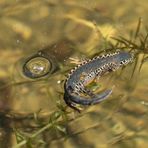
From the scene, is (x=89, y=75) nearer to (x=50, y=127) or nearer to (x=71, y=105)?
(x=71, y=105)

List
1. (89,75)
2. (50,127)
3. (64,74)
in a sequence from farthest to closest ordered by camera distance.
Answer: (64,74) < (89,75) < (50,127)

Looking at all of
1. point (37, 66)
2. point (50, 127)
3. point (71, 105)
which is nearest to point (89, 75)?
point (71, 105)

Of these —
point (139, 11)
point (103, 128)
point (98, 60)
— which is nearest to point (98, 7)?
point (139, 11)

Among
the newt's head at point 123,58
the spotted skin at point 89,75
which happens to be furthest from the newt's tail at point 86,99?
the newt's head at point 123,58

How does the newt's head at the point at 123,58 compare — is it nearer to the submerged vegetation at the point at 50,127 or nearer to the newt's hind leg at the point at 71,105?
the submerged vegetation at the point at 50,127

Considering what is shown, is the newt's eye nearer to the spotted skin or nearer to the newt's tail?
the spotted skin

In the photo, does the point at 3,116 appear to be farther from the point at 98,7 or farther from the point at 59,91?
the point at 98,7

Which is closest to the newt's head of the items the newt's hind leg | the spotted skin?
the spotted skin
